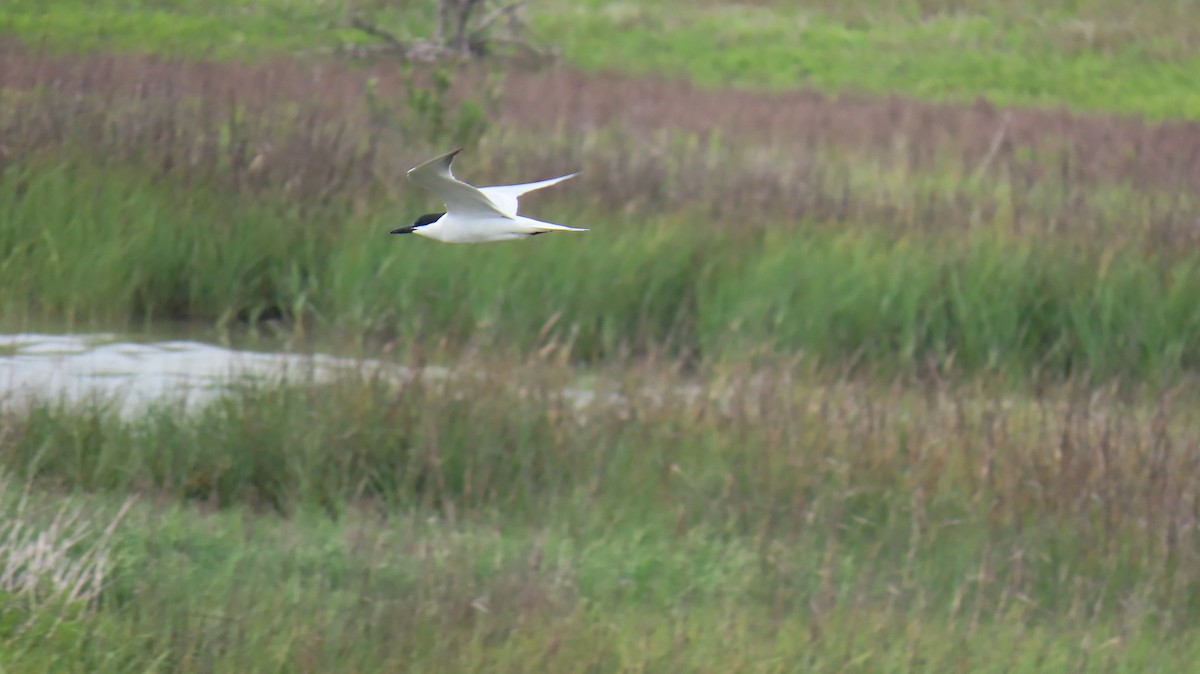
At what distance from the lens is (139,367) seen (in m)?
6.76

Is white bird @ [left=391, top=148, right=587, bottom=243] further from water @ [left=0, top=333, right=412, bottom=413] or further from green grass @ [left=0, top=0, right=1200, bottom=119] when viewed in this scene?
green grass @ [left=0, top=0, right=1200, bottom=119]

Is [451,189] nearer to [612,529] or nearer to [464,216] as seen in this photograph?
[464,216]

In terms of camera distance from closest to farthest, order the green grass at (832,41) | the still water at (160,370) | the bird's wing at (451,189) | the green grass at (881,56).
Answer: the bird's wing at (451,189) < the still water at (160,370) < the green grass at (832,41) < the green grass at (881,56)

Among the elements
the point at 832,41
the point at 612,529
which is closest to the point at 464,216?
the point at 612,529

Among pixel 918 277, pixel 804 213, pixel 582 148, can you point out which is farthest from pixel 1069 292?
pixel 582 148

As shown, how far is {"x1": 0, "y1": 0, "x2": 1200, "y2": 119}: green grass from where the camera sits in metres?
16.0

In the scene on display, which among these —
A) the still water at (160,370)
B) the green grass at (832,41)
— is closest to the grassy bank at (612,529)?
the still water at (160,370)

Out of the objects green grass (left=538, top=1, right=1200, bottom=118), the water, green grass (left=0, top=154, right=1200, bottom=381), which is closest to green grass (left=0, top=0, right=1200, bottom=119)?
green grass (left=538, top=1, right=1200, bottom=118)

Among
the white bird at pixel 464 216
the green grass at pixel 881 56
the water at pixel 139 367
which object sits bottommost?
the water at pixel 139 367

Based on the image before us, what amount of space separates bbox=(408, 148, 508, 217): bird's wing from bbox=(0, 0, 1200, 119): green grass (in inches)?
439

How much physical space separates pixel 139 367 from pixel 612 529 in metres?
2.87

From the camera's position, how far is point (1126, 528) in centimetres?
484

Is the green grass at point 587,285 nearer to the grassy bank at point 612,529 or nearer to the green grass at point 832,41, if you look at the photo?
the grassy bank at point 612,529

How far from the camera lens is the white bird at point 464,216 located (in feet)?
9.27
